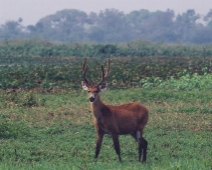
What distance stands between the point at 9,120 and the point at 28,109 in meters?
1.86

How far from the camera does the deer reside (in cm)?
1032

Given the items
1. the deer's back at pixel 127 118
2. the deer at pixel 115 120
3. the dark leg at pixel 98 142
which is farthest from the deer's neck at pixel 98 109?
the dark leg at pixel 98 142

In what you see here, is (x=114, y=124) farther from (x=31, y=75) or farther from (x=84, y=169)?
(x=31, y=75)

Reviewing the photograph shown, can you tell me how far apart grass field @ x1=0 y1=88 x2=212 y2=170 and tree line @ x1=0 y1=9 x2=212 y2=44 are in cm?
8622

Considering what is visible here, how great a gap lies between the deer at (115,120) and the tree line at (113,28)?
9295 centimetres

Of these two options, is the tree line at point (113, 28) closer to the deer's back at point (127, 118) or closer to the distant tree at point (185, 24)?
the distant tree at point (185, 24)

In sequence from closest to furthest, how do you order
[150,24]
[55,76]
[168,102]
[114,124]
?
1. [114,124]
2. [168,102]
3. [55,76]
4. [150,24]

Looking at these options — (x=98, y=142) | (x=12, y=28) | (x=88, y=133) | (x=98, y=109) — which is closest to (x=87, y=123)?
(x=88, y=133)

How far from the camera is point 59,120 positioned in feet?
47.0

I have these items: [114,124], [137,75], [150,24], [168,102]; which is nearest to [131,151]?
[114,124]

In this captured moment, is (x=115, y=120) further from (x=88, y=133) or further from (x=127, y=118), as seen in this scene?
(x=88, y=133)

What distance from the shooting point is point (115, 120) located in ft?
34.2

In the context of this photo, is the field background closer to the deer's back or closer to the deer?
the deer

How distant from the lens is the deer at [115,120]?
10320 mm
